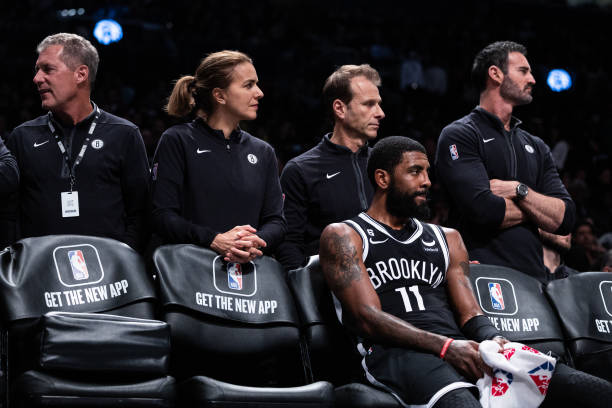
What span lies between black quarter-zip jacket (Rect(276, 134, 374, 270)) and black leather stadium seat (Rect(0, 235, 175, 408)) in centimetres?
106

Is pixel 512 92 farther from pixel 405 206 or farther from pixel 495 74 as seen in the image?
pixel 405 206

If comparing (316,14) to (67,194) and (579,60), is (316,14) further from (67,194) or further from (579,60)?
(67,194)

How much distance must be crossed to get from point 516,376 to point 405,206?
37.3 inches

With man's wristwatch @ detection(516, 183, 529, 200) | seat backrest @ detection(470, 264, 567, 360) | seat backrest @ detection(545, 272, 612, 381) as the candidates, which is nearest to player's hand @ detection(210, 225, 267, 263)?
seat backrest @ detection(470, 264, 567, 360)

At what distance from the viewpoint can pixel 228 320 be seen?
367cm

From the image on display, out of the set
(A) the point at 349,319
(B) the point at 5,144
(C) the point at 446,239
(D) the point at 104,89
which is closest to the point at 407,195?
(C) the point at 446,239

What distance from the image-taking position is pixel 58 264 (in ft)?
11.7

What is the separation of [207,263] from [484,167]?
162cm

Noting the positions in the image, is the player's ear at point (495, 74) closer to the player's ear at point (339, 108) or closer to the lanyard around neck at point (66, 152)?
the player's ear at point (339, 108)

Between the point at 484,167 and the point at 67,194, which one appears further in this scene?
the point at 484,167

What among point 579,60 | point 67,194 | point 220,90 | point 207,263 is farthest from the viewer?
point 579,60

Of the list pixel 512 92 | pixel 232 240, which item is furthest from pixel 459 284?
pixel 512 92

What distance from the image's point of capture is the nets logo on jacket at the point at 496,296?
13.4 ft

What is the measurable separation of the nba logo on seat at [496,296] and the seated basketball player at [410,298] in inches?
12.7
